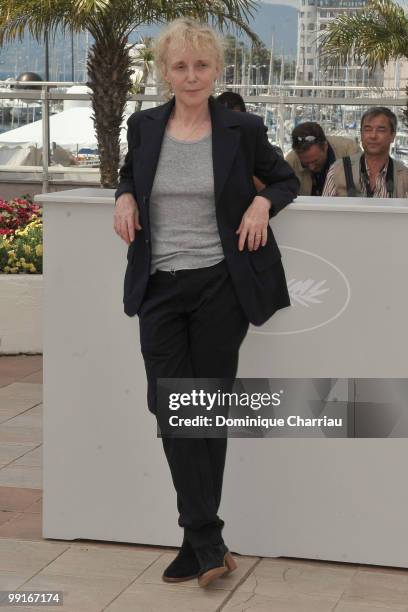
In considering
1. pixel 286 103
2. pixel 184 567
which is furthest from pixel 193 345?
pixel 286 103

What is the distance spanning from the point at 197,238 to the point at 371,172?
2.21 metres

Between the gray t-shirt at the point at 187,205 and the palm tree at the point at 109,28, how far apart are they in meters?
11.3

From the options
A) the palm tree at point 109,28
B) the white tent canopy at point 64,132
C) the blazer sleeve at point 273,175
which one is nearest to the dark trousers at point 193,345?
the blazer sleeve at point 273,175

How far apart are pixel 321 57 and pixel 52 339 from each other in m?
15.6

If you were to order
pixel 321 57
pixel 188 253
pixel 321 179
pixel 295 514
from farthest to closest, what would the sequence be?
1. pixel 321 57
2. pixel 321 179
3. pixel 295 514
4. pixel 188 253

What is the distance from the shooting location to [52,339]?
4398 millimetres

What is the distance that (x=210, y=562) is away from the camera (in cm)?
398

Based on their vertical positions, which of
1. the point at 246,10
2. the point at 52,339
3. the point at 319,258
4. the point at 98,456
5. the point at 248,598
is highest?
the point at 246,10

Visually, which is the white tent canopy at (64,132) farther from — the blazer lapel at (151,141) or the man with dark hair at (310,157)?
the blazer lapel at (151,141)

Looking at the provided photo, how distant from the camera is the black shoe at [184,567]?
412cm

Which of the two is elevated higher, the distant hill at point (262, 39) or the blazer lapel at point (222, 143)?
the distant hill at point (262, 39)

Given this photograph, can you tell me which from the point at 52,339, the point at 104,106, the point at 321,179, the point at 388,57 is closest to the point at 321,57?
the point at 388,57

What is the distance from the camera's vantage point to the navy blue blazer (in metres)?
3.91

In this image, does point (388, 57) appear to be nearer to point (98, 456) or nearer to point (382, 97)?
point (382, 97)
